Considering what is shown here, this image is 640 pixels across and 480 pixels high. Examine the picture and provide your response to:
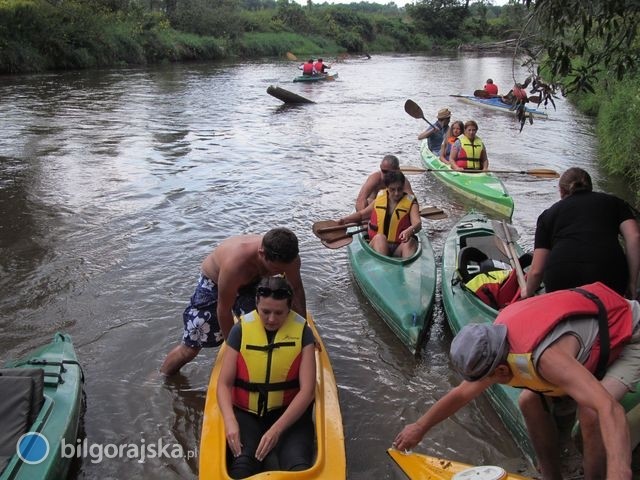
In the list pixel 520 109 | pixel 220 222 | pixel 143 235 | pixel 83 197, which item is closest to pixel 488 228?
pixel 520 109

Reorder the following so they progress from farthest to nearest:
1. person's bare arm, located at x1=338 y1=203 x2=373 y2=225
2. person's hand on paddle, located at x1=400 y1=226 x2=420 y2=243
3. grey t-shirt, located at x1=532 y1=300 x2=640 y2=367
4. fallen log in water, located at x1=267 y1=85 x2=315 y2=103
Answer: fallen log in water, located at x1=267 y1=85 x2=315 y2=103 → person's bare arm, located at x1=338 y1=203 x2=373 y2=225 → person's hand on paddle, located at x1=400 y1=226 x2=420 y2=243 → grey t-shirt, located at x1=532 y1=300 x2=640 y2=367

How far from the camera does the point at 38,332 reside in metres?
5.15

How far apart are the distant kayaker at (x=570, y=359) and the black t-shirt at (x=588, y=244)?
827 millimetres

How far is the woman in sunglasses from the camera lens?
313 cm

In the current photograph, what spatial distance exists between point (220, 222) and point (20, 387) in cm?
520

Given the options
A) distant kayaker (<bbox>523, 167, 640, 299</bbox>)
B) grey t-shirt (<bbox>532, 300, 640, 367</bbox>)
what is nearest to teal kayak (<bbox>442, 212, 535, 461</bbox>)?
distant kayaker (<bbox>523, 167, 640, 299</bbox>)

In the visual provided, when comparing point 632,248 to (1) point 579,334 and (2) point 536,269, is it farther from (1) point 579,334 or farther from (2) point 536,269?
(1) point 579,334

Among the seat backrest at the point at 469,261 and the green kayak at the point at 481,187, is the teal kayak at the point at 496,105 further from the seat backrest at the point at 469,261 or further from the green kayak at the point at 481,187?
the seat backrest at the point at 469,261

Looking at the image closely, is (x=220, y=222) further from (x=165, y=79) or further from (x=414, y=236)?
(x=165, y=79)

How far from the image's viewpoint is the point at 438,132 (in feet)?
35.7

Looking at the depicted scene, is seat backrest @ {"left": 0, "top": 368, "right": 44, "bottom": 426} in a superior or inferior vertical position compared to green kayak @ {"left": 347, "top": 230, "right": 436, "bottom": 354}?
superior

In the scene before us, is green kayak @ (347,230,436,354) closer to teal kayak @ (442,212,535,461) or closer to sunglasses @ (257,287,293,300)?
teal kayak @ (442,212,535,461)

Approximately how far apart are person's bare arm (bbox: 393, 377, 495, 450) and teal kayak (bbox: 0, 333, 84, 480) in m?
1.76

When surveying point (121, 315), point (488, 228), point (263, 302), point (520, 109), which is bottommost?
point (121, 315)
